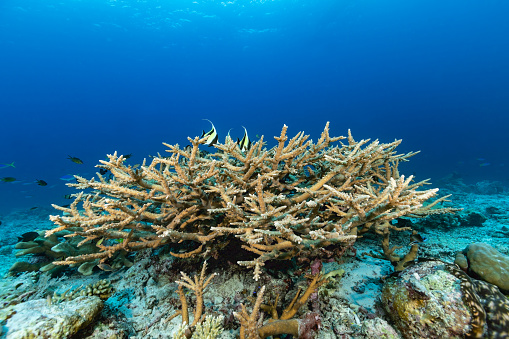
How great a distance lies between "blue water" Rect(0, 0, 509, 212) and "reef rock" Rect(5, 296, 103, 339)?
55.1 m

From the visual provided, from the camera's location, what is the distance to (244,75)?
309 feet

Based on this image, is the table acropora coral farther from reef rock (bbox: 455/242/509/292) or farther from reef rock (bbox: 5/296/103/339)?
reef rock (bbox: 455/242/509/292)

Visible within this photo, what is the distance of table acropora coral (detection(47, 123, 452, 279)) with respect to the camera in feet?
6.21

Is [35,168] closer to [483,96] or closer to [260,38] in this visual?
[260,38]

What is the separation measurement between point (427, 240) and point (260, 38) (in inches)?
3245

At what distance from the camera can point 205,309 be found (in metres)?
2.70

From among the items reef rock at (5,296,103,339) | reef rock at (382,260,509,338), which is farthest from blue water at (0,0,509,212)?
reef rock at (5,296,103,339)

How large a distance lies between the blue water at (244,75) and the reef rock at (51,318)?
5509cm

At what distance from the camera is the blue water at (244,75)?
56.4m

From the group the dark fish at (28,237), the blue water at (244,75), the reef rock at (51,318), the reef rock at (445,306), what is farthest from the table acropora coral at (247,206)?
the blue water at (244,75)

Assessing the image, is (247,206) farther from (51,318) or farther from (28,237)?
(28,237)

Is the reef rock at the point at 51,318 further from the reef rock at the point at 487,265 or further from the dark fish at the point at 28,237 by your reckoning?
the reef rock at the point at 487,265

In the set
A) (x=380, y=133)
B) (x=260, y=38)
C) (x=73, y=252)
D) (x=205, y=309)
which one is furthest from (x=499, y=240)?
(x=380, y=133)

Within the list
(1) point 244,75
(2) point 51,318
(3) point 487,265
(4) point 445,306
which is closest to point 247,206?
(4) point 445,306
